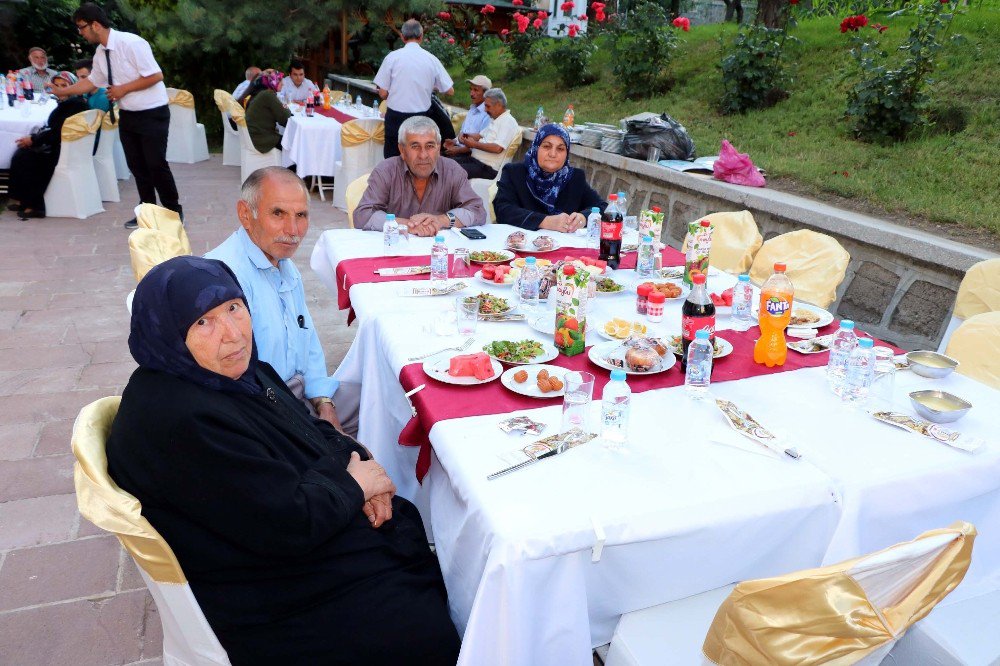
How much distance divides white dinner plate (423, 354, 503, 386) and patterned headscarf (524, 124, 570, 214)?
2218 mm

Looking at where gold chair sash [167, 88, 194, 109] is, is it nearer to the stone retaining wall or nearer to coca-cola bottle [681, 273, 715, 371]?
the stone retaining wall

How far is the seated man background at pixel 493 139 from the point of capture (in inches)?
273

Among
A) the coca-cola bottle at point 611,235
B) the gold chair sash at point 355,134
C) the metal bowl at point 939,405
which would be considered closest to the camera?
the metal bowl at point 939,405

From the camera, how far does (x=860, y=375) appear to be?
1.97 meters

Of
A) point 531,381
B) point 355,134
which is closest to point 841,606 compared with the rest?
point 531,381

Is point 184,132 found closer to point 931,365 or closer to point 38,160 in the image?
point 38,160

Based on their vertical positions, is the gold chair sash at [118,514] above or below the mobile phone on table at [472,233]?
below

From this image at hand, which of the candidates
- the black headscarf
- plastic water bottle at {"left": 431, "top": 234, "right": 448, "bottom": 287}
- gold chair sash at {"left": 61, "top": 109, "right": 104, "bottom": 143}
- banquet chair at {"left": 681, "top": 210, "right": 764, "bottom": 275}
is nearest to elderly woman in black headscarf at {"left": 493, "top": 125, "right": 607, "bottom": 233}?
banquet chair at {"left": 681, "top": 210, "right": 764, "bottom": 275}

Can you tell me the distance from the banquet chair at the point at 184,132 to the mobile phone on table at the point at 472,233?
7550 mm

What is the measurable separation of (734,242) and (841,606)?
286cm

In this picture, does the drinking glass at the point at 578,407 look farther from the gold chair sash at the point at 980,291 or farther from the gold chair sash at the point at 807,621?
the gold chair sash at the point at 980,291

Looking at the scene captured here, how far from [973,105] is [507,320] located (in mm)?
5188

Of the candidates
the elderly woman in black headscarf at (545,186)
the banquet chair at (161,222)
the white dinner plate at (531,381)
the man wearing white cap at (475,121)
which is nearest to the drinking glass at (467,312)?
the white dinner plate at (531,381)

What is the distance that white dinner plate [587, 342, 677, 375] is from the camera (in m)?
2.06
